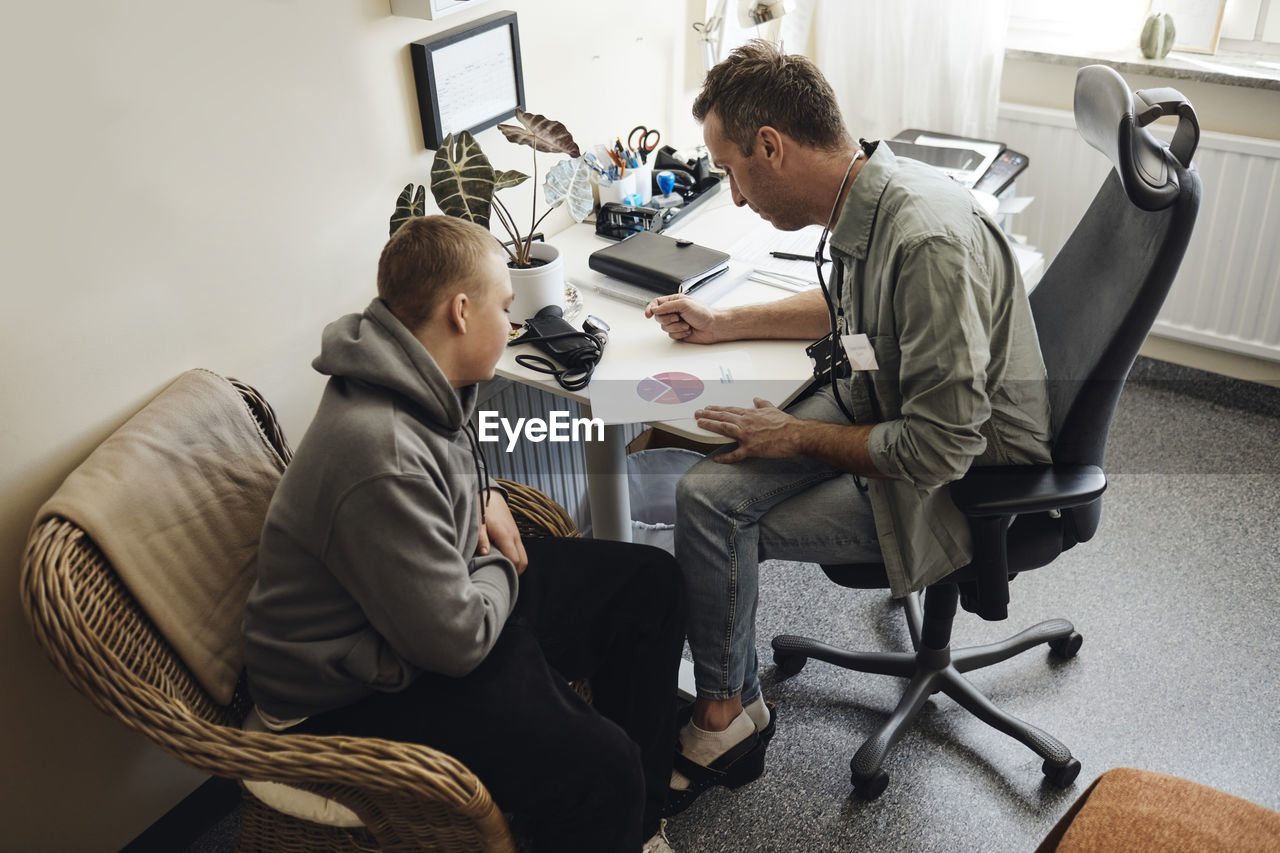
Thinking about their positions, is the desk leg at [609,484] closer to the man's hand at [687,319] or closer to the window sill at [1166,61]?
the man's hand at [687,319]

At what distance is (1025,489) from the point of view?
4.90ft

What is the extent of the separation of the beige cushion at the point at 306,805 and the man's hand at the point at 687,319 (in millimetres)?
936

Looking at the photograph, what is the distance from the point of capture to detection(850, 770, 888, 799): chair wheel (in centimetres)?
184

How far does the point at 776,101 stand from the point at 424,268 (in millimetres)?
626

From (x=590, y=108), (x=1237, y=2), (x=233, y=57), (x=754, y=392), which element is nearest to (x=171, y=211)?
(x=233, y=57)

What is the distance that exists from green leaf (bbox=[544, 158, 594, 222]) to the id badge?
66 cm

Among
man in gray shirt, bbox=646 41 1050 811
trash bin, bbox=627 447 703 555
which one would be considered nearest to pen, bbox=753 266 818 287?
man in gray shirt, bbox=646 41 1050 811

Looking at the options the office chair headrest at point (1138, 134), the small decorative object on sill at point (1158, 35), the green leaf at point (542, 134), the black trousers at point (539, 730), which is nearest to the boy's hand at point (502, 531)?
the black trousers at point (539, 730)

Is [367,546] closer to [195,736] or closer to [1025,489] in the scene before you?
[195,736]

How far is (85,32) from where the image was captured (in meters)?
1.35

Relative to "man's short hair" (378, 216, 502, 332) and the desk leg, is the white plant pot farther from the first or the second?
"man's short hair" (378, 216, 502, 332)

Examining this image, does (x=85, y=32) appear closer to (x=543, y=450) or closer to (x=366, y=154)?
(x=366, y=154)

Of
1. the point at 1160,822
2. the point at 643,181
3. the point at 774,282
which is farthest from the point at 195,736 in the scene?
the point at 643,181

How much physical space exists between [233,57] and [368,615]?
34.5 inches
